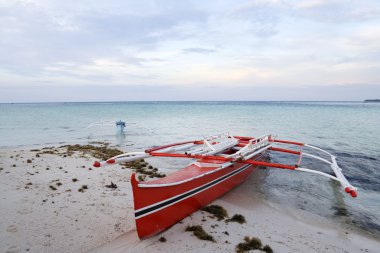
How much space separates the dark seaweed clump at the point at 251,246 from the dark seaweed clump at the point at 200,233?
576mm

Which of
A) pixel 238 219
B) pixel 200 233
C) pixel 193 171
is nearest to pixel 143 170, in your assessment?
pixel 193 171

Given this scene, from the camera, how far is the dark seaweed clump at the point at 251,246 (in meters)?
5.18

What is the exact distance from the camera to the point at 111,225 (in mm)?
5852

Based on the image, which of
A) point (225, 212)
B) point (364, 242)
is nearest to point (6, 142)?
point (225, 212)

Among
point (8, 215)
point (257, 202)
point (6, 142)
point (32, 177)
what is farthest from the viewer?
point (6, 142)

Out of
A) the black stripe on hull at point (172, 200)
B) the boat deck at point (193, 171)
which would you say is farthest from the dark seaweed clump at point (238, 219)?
the boat deck at point (193, 171)

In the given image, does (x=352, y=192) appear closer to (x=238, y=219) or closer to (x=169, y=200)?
(x=238, y=219)

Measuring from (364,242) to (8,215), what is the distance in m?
8.29

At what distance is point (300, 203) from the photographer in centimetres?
821

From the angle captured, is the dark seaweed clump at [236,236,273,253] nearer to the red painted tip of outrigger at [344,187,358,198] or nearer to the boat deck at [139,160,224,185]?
the boat deck at [139,160,224,185]

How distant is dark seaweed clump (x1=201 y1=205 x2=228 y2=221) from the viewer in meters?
6.58

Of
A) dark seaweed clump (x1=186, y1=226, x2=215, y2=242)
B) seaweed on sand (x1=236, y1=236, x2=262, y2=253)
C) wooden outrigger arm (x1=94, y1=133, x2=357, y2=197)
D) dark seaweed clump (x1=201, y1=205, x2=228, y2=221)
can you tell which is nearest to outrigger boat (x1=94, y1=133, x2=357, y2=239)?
wooden outrigger arm (x1=94, y1=133, x2=357, y2=197)

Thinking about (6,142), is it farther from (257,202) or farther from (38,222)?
(257,202)

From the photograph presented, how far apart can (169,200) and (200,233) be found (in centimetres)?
96
